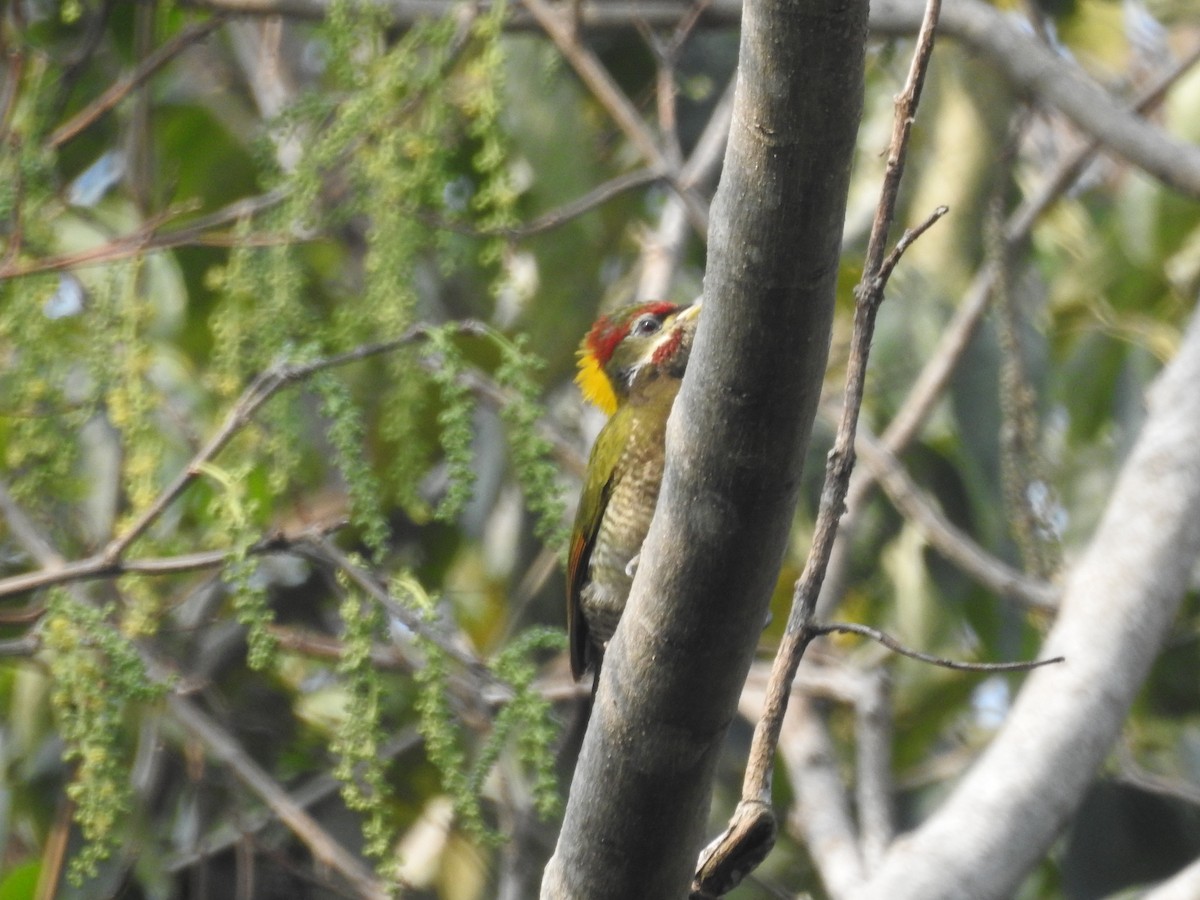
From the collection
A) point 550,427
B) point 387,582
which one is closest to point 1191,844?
point 550,427

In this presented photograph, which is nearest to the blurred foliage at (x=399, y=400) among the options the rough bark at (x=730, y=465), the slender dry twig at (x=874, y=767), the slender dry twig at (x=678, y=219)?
the slender dry twig at (x=678, y=219)

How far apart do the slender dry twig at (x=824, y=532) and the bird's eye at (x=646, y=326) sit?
6.81 feet

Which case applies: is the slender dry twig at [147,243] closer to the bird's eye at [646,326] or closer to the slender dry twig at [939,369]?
the bird's eye at [646,326]

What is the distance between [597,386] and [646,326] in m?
0.24

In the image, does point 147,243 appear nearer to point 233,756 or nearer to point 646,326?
point 646,326

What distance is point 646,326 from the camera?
401 centimetres

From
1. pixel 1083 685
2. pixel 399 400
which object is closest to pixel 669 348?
pixel 399 400

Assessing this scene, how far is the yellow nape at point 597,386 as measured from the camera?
13.6 ft

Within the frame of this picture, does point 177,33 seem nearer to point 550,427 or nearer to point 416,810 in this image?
point 550,427

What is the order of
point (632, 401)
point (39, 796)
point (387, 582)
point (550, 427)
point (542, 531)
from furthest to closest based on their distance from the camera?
point (550, 427), point (39, 796), point (632, 401), point (387, 582), point (542, 531)

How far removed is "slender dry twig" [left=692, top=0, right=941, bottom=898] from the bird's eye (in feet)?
6.81

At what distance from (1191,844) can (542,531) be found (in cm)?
331

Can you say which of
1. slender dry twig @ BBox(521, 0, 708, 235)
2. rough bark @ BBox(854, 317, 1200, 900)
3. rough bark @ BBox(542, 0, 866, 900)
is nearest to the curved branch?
rough bark @ BBox(854, 317, 1200, 900)

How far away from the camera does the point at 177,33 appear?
16.0 feet
